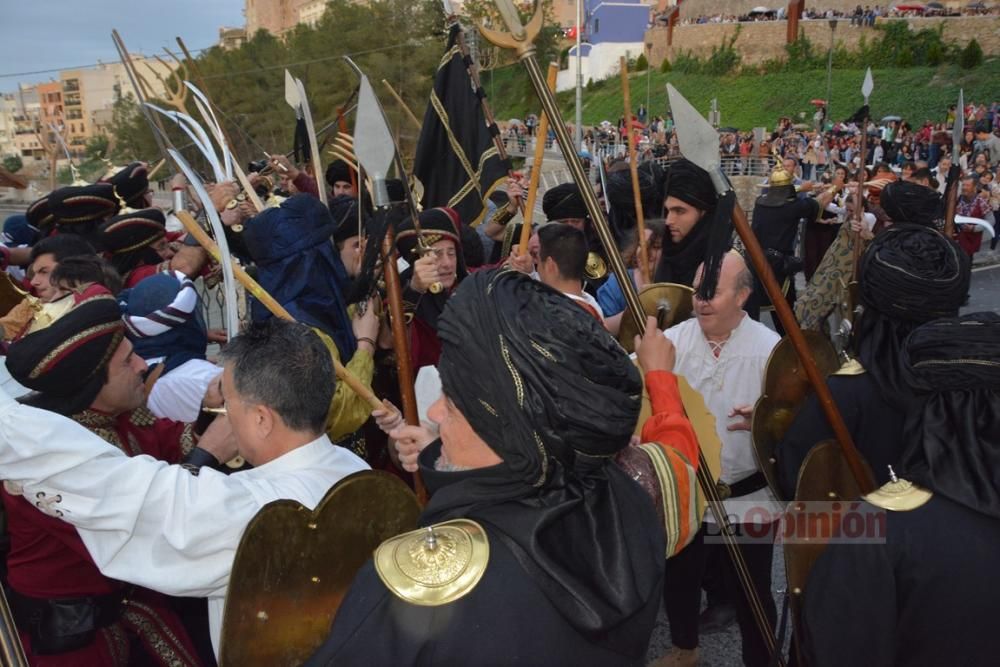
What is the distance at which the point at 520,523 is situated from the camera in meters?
1.41

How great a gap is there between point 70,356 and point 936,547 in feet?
7.53

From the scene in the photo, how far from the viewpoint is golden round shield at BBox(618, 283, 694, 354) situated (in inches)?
165

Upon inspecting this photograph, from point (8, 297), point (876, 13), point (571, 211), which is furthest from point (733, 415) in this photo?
point (876, 13)

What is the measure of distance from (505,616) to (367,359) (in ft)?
6.89

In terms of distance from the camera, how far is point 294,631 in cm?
191

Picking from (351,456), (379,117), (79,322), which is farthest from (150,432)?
(379,117)

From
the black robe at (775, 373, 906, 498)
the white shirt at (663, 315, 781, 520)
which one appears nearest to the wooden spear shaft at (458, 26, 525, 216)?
the white shirt at (663, 315, 781, 520)

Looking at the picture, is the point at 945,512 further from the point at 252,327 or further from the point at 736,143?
the point at 736,143

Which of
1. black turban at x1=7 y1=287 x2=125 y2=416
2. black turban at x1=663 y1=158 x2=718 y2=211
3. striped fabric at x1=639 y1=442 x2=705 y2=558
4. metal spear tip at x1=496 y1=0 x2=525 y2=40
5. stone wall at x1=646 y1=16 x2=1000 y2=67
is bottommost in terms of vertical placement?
striped fabric at x1=639 y1=442 x2=705 y2=558

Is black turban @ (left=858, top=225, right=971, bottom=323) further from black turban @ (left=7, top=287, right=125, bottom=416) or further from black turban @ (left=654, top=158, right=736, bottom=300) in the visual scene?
black turban @ (left=7, top=287, right=125, bottom=416)

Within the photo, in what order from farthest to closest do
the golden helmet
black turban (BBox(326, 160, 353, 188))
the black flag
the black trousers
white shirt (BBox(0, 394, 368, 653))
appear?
black turban (BBox(326, 160, 353, 188))
the golden helmet
the black flag
the black trousers
white shirt (BBox(0, 394, 368, 653))

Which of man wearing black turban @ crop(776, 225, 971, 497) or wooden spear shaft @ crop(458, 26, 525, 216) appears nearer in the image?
man wearing black turban @ crop(776, 225, 971, 497)

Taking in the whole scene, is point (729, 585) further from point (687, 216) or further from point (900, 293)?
point (687, 216)

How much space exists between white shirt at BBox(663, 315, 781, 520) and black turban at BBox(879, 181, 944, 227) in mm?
2806
